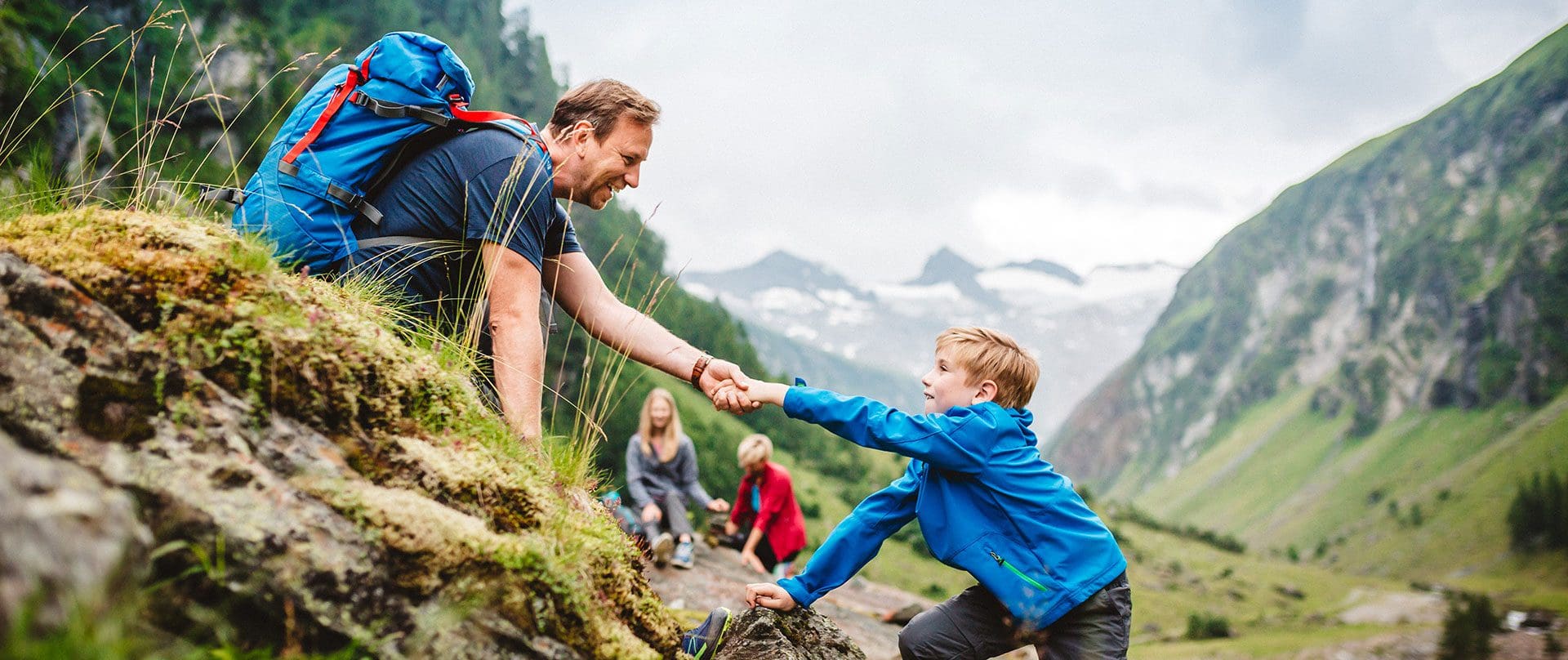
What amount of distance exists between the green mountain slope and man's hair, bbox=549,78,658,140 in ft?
355

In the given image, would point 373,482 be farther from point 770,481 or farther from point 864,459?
point 864,459

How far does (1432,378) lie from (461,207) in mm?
177127

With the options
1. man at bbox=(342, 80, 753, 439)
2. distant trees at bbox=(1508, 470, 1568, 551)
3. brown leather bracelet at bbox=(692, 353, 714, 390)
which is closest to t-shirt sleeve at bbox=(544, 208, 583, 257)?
man at bbox=(342, 80, 753, 439)

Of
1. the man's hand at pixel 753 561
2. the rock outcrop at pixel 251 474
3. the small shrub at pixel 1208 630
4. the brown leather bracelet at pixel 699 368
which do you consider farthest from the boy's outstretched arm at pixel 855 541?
the small shrub at pixel 1208 630

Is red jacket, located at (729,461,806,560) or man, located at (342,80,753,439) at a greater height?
man, located at (342,80,753,439)

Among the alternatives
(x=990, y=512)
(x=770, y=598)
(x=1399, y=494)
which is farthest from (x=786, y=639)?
(x=1399, y=494)

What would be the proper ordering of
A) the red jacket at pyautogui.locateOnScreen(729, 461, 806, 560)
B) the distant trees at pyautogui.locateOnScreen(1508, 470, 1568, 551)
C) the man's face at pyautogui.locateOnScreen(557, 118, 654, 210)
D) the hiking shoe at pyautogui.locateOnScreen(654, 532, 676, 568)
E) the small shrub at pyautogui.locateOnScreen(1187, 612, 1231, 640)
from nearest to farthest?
the man's face at pyautogui.locateOnScreen(557, 118, 654, 210), the hiking shoe at pyautogui.locateOnScreen(654, 532, 676, 568), the red jacket at pyautogui.locateOnScreen(729, 461, 806, 560), the small shrub at pyautogui.locateOnScreen(1187, 612, 1231, 640), the distant trees at pyautogui.locateOnScreen(1508, 470, 1568, 551)

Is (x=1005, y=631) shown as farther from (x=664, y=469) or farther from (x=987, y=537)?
(x=664, y=469)

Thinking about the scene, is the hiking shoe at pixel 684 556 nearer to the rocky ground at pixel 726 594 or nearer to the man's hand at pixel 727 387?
the rocky ground at pixel 726 594

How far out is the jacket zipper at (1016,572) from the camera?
166 inches

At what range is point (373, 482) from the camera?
9.02 feet

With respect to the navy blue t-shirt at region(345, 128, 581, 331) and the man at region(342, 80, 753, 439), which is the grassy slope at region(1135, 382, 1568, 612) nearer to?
the man at region(342, 80, 753, 439)

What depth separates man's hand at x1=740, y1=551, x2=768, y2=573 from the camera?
44.1 feet

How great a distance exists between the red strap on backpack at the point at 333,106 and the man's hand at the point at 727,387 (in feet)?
7.14
